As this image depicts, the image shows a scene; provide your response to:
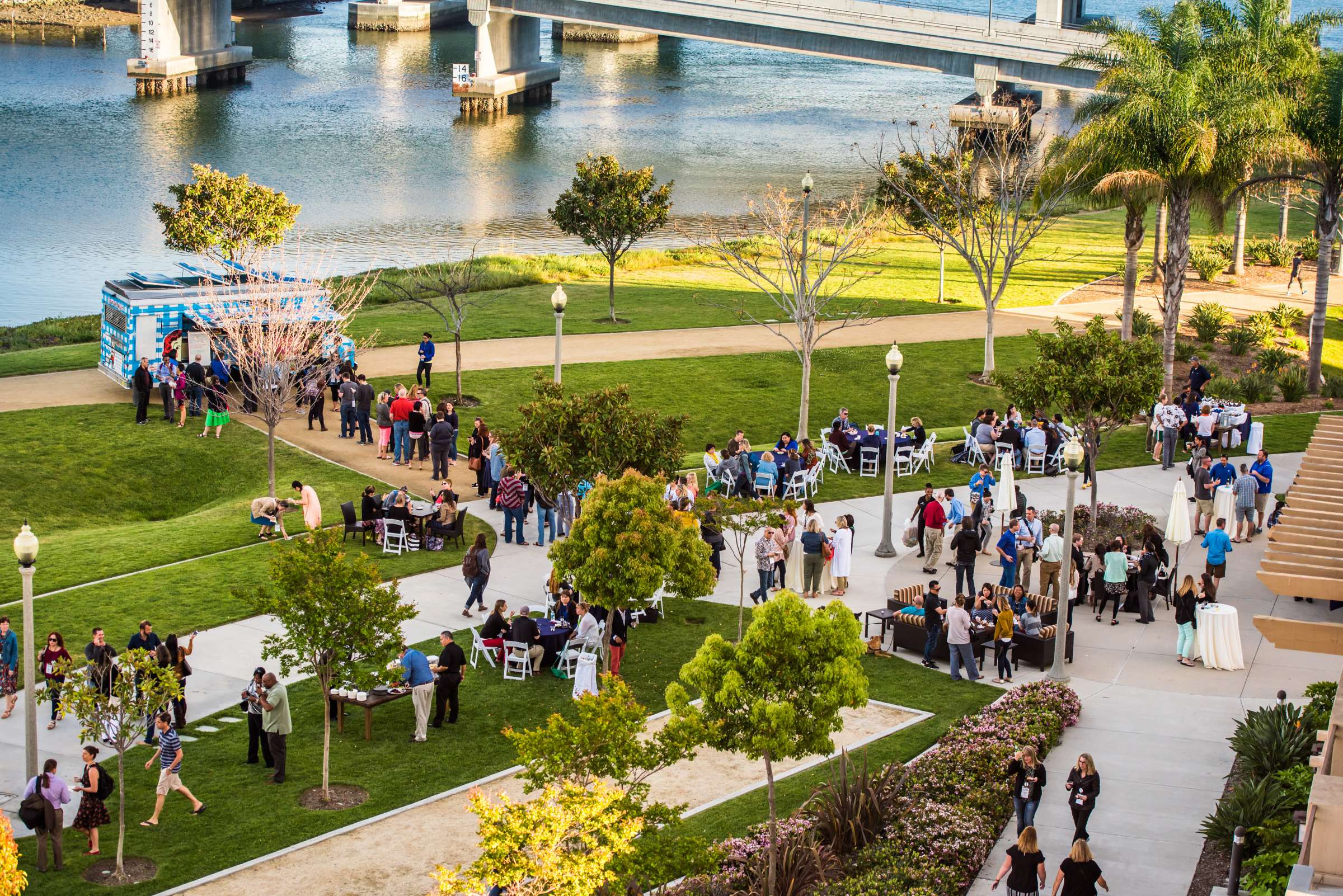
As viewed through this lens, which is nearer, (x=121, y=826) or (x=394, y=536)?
(x=121, y=826)

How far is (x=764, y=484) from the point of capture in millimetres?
27781

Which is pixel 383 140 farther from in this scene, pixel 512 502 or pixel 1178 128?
pixel 512 502

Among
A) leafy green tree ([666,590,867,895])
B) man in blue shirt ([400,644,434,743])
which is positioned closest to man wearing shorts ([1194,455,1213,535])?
leafy green tree ([666,590,867,895])

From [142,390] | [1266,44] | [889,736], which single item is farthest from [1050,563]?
[1266,44]

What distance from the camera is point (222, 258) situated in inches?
1561

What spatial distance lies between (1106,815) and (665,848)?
238 inches

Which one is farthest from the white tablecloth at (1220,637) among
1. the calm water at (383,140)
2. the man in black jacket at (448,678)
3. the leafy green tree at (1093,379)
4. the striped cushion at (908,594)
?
the calm water at (383,140)

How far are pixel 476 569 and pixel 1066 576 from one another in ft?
28.7

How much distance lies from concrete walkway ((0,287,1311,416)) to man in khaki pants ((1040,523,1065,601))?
13174 millimetres

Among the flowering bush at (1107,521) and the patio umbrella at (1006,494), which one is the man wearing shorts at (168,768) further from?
the flowering bush at (1107,521)

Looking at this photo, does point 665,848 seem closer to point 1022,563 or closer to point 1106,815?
point 1106,815

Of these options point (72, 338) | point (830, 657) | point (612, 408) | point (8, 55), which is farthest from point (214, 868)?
point (8, 55)

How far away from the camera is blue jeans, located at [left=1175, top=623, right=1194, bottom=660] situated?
21.3 metres

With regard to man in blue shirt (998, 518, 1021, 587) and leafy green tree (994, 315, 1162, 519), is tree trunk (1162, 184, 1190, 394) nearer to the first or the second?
leafy green tree (994, 315, 1162, 519)
